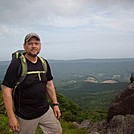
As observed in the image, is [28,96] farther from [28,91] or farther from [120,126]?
[120,126]

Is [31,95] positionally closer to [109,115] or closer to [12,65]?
[12,65]

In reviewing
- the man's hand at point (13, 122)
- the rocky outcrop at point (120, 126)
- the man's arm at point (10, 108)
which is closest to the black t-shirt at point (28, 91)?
the man's arm at point (10, 108)

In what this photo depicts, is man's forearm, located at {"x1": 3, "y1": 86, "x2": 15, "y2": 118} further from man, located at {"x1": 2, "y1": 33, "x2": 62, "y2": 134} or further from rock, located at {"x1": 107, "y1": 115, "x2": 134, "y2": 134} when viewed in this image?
rock, located at {"x1": 107, "y1": 115, "x2": 134, "y2": 134}

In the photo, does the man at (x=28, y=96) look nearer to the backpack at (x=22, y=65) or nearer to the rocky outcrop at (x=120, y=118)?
the backpack at (x=22, y=65)

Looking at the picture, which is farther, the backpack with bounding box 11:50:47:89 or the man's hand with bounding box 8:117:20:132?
the backpack with bounding box 11:50:47:89

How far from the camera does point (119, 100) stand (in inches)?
599

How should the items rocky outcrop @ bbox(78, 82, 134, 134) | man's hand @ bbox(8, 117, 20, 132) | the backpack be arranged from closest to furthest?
1. man's hand @ bbox(8, 117, 20, 132)
2. the backpack
3. rocky outcrop @ bbox(78, 82, 134, 134)

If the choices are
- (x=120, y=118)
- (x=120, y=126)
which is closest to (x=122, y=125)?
(x=120, y=126)

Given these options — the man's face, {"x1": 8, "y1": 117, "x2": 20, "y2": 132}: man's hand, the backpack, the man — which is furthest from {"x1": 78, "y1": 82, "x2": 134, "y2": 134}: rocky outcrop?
the man's face

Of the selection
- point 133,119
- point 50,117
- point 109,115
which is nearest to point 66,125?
point 109,115

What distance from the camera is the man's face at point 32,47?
5.33 metres

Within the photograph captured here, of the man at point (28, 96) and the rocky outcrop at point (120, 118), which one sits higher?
the man at point (28, 96)

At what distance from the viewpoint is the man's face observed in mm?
5332

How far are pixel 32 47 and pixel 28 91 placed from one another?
35.0 inches
